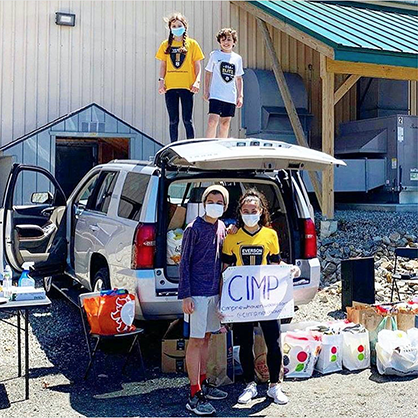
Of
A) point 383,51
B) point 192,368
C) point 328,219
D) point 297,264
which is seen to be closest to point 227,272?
point 192,368

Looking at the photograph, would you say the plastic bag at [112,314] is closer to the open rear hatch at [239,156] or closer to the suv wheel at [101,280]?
the suv wheel at [101,280]

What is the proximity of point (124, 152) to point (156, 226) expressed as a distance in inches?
298

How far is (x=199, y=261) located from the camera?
4.78m

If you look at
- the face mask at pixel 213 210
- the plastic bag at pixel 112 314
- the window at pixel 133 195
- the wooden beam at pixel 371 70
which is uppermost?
the wooden beam at pixel 371 70

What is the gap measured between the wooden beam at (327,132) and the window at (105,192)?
5283 mm

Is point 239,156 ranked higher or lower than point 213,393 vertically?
higher

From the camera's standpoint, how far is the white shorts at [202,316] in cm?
472

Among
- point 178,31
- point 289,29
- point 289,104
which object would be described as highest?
point 289,29

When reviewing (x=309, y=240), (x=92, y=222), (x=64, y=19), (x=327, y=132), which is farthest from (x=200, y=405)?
(x=64, y=19)

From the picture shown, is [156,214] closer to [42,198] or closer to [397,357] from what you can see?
[397,357]

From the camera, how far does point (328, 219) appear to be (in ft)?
36.5

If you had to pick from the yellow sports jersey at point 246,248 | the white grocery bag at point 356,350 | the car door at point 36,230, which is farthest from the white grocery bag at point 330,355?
the car door at point 36,230

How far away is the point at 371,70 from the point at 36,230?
7198 millimetres

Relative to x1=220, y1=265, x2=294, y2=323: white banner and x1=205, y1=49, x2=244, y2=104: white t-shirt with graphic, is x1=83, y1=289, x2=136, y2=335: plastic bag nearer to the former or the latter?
x1=220, y1=265, x2=294, y2=323: white banner
